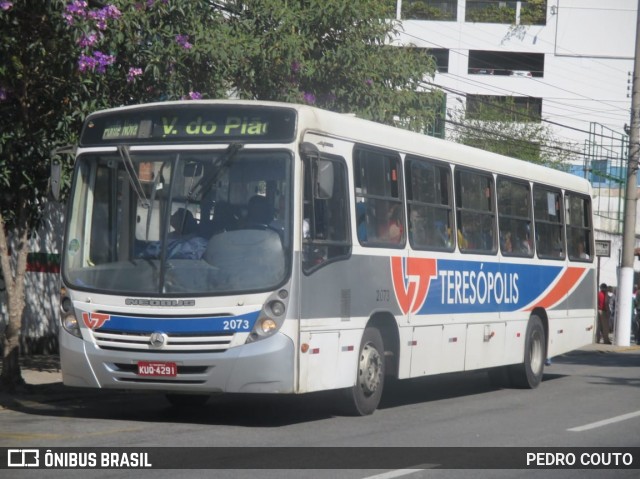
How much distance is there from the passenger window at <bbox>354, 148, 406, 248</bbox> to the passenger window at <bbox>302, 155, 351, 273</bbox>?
314mm

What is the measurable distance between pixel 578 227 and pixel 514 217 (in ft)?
10.4

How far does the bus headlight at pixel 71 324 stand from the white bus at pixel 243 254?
0.6 inches

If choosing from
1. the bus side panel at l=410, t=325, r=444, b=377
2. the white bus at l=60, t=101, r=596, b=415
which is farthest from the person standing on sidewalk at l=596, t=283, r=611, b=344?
the white bus at l=60, t=101, r=596, b=415

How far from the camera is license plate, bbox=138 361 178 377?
1160 centimetres

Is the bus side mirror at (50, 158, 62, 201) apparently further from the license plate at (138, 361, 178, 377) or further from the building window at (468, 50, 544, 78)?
the building window at (468, 50, 544, 78)

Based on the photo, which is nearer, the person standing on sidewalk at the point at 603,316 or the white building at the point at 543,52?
the person standing on sidewalk at the point at 603,316

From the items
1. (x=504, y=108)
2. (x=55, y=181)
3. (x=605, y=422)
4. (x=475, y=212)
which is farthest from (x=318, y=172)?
(x=504, y=108)

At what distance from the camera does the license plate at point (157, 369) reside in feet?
38.1

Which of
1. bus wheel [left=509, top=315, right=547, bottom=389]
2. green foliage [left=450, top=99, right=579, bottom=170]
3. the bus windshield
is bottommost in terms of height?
bus wheel [left=509, top=315, right=547, bottom=389]

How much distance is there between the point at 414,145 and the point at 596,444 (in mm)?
4465

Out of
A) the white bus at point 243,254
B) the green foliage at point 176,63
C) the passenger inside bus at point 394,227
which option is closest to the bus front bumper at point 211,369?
the white bus at point 243,254

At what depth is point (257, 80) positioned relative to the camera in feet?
58.4

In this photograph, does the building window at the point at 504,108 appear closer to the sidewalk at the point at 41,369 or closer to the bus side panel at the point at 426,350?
the sidewalk at the point at 41,369

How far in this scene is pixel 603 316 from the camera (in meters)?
34.8
